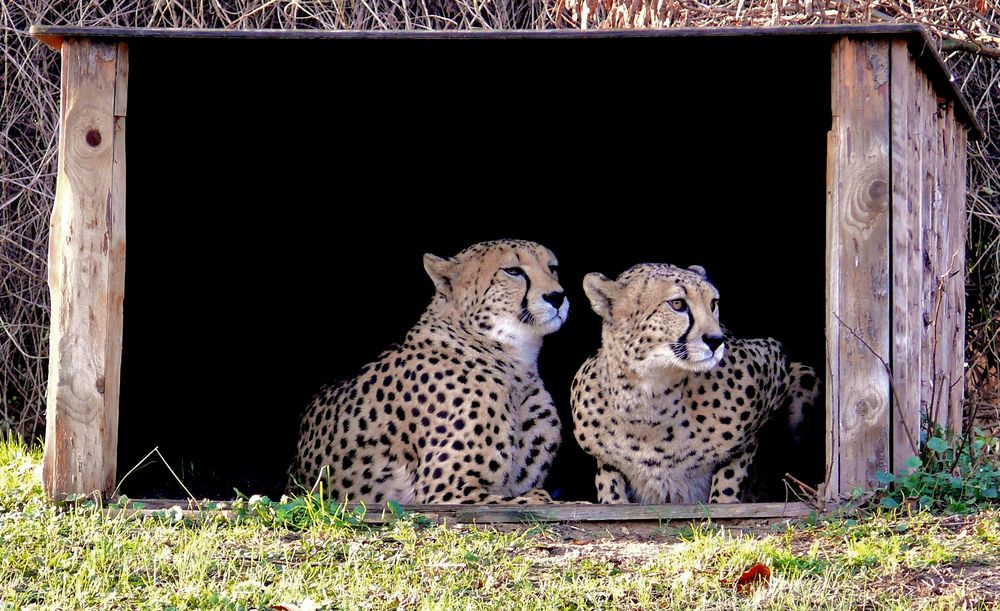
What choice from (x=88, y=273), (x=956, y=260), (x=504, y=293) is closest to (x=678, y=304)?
(x=504, y=293)

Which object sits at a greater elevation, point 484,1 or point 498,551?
point 484,1

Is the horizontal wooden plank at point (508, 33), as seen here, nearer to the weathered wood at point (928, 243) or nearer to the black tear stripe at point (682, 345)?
the weathered wood at point (928, 243)

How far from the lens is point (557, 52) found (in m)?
5.19

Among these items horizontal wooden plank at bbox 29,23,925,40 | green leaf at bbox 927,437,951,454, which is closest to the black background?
horizontal wooden plank at bbox 29,23,925,40

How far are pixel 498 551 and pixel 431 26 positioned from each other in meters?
3.63

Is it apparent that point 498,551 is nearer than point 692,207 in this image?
Yes

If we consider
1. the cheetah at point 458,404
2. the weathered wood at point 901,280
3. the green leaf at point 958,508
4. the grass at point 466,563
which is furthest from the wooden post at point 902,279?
the cheetah at point 458,404

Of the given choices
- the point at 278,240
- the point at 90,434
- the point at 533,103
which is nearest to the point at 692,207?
the point at 533,103

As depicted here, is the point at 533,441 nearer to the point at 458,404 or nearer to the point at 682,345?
the point at 458,404

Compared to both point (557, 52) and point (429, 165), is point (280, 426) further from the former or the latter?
point (557, 52)

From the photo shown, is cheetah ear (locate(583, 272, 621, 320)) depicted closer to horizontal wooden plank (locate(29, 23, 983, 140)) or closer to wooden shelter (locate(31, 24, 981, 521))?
wooden shelter (locate(31, 24, 981, 521))

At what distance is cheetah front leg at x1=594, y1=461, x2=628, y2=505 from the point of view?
5535 mm

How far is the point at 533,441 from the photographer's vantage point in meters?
5.71

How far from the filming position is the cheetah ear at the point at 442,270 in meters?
6.06
